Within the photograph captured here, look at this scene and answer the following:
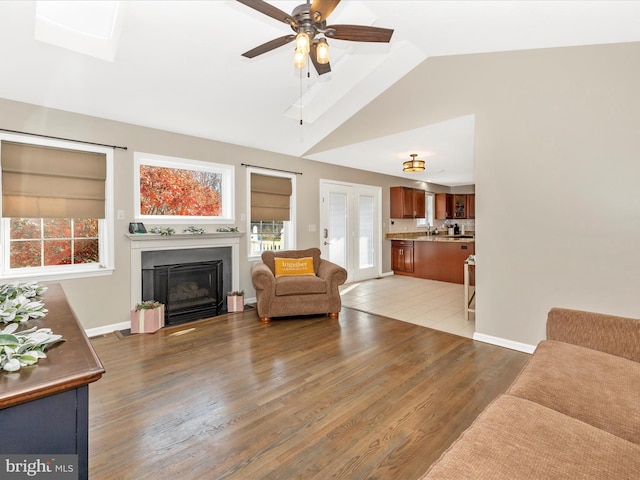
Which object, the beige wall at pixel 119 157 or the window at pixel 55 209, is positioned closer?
the window at pixel 55 209

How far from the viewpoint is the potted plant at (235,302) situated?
171 inches

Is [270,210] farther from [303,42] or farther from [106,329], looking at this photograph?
[303,42]

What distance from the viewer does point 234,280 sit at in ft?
15.0

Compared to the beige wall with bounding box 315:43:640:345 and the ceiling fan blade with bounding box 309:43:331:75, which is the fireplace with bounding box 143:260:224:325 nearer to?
the ceiling fan blade with bounding box 309:43:331:75

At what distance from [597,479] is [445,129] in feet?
12.1

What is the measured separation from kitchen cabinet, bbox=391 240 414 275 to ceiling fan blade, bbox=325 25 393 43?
548 centimetres

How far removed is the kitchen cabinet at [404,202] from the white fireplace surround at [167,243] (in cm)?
405

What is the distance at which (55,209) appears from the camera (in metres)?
3.20

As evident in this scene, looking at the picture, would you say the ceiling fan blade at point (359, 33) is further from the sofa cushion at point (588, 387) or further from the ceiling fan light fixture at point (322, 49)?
the sofa cushion at point (588, 387)

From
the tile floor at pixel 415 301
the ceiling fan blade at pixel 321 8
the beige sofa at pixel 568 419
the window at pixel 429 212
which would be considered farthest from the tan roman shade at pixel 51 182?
the window at pixel 429 212

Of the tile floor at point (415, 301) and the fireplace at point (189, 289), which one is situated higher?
the fireplace at point (189, 289)

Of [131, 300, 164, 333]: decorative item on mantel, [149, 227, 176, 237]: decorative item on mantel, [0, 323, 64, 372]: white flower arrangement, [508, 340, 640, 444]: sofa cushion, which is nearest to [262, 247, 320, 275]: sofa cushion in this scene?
[149, 227, 176, 237]: decorative item on mantel

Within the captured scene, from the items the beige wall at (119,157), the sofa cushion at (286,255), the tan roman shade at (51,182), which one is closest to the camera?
the tan roman shade at (51,182)

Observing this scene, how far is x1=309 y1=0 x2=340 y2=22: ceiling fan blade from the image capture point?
1.75 metres
